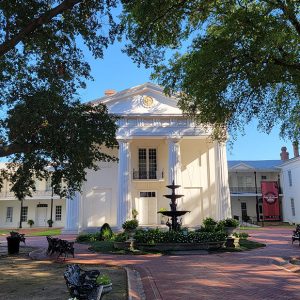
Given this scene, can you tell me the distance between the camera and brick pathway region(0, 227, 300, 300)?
8457mm

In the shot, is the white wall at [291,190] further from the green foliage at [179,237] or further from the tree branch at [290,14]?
the tree branch at [290,14]

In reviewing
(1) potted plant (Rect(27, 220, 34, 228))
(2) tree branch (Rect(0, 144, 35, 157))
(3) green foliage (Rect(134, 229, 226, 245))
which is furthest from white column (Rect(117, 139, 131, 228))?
(1) potted plant (Rect(27, 220, 34, 228))

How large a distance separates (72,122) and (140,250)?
8398 mm

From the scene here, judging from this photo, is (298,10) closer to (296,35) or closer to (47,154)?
(296,35)

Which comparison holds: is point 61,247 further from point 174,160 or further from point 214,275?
point 174,160

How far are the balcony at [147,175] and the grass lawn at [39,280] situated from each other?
19658mm

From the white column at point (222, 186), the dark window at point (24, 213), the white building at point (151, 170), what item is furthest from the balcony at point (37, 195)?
the white column at point (222, 186)

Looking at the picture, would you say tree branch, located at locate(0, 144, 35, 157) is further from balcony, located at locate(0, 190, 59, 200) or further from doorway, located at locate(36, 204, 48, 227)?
doorway, located at locate(36, 204, 48, 227)

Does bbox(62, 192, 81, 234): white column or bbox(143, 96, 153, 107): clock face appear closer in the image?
bbox(62, 192, 81, 234): white column

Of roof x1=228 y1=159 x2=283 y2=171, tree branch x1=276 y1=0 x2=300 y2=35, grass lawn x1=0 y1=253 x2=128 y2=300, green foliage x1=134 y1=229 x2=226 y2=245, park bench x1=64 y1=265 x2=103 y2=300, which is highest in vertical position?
roof x1=228 y1=159 x2=283 y2=171

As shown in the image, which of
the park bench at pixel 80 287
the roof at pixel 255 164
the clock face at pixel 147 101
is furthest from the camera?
the roof at pixel 255 164

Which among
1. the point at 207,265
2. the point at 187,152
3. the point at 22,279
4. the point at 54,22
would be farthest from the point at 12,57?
the point at 187,152

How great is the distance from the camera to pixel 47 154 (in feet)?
39.3

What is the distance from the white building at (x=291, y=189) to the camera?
1760 inches
